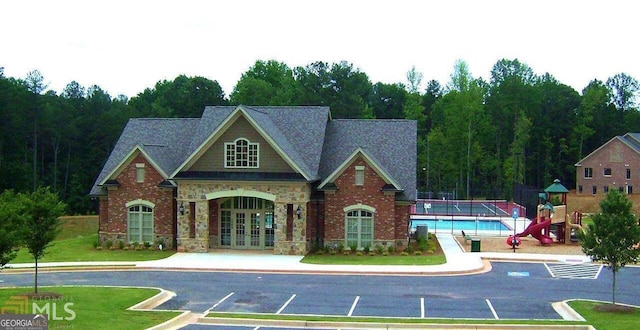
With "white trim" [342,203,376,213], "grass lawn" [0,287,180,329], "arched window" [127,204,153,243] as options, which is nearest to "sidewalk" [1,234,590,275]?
"arched window" [127,204,153,243]

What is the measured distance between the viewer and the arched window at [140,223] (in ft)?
125

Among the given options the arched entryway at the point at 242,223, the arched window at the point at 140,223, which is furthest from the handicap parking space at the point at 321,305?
the arched window at the point at 140,223

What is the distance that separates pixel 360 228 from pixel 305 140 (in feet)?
19.5

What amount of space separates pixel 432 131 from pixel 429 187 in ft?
23.2

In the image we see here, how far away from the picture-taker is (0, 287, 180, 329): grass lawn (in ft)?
59.9

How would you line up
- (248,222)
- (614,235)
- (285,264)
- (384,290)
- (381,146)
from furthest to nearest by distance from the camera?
(381,146) → (248,222) → (285,264) → (384,290) → (614,235)

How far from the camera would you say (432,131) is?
86.6 m

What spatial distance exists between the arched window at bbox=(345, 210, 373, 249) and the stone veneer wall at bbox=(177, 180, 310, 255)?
2468 millimetres

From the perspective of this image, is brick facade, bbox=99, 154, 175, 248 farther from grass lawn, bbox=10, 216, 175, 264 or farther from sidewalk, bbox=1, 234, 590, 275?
sidewalk, bbox=1, 234, 590, 275

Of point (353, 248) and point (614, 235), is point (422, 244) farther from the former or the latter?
point (614, 235)

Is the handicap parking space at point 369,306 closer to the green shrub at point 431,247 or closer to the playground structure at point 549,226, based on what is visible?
the green shrub at point 431,247

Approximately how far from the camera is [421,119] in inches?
3612

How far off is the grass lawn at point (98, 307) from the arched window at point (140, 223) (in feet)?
44.5

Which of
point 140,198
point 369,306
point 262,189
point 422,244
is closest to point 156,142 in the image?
point 140,198
